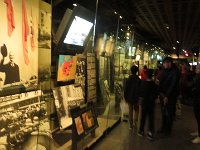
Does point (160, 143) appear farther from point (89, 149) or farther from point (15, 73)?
point (15, 73)

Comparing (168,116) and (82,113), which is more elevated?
(82,113)

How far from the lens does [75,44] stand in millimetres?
4844

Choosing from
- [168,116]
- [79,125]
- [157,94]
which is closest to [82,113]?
[79,125]

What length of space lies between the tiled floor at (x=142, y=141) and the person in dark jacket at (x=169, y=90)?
0.32 metres

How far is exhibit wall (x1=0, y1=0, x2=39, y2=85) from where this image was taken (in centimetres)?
305

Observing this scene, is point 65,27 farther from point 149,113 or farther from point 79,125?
point 149,113

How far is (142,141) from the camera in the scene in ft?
19.6

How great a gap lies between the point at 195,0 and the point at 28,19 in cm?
594

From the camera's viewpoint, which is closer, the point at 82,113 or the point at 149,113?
the point at 82,113

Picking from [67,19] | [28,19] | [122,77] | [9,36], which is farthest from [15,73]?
[122,77]

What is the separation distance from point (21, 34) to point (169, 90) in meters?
3.83

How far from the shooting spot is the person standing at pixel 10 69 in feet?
9.98

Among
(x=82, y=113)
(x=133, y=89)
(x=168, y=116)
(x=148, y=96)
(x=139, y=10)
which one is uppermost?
(x=139, y=10)

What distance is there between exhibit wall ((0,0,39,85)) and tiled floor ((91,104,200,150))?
8.25 ft
